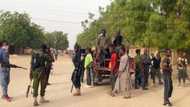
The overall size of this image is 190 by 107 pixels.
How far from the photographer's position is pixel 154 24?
2464 centimetres

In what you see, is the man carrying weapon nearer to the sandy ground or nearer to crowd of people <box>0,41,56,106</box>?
crowd of people <box>0,41,56,106</box>

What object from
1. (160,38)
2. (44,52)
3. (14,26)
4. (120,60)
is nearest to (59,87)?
(120,60)

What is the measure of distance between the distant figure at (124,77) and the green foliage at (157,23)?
668 cm

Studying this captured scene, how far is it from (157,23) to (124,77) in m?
8.43

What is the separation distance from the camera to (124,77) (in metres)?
16.9

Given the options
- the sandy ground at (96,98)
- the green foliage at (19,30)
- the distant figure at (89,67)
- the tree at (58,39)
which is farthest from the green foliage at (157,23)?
the tree at (58,39)

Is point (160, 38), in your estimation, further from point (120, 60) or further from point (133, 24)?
point (120, 60)

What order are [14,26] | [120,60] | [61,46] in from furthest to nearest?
[61,46]
[14,26]
[120,60]

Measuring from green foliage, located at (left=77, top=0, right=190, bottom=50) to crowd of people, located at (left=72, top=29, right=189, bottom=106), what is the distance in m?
2.71

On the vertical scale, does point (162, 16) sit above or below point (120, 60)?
above

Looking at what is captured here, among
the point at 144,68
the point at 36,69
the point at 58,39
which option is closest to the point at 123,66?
the point at 144,68

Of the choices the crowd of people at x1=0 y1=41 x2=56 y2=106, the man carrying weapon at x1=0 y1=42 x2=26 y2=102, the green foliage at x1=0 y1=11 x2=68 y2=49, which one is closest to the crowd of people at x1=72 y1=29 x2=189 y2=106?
the crowd of people at x1=0 y1=41 x2=56 y2=106

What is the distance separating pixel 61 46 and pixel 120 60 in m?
130

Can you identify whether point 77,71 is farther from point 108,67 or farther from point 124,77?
point 108,67
